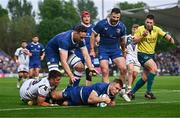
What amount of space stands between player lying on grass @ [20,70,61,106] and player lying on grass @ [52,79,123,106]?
252 millimetres

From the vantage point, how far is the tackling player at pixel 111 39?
48.4ft

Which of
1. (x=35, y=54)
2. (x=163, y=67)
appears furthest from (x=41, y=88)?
(x=163, y=67)

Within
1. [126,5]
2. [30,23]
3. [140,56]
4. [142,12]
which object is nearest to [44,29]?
[30,23]

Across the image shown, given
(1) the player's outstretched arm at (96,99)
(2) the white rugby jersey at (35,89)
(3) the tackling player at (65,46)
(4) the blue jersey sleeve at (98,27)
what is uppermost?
(4) the blue jersey sleeve at (98,27)

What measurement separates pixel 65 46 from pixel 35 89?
1228 millimetres

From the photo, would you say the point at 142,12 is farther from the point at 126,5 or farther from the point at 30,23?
the point at 126,5

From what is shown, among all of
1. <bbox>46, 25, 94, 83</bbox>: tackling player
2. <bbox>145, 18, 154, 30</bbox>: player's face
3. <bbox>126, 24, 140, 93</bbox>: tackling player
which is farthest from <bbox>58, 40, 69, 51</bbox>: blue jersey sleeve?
<bbox>126, 24, 140, 93</bbox>: tackling player

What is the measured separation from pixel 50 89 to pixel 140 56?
3.88 metres

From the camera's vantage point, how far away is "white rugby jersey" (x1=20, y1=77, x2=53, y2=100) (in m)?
12.7

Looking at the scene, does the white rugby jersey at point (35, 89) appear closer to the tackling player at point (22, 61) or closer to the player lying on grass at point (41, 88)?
the player lying on grass at point (41, 88)

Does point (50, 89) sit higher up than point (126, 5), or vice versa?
point (126, 5)

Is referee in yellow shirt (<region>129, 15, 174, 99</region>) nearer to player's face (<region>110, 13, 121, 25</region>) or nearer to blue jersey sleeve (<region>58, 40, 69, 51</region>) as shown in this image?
player's face (<region>110, 13, 121, 25</region>)

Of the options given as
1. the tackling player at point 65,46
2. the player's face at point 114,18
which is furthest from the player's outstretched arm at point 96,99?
the player's face at point 114,18

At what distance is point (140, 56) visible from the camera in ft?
52.2
